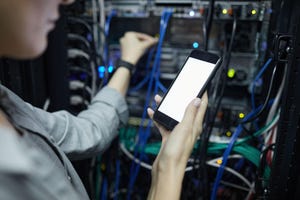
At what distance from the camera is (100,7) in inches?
48.2

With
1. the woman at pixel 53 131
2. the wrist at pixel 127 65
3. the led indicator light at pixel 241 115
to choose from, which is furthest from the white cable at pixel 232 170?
the wrist at pixel 127 65

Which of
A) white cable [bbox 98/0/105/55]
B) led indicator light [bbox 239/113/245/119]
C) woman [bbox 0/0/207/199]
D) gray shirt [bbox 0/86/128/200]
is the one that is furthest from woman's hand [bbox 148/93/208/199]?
white cable [bbox 98/0/105/55]

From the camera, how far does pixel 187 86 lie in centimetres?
88

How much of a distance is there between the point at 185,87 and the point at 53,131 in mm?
439

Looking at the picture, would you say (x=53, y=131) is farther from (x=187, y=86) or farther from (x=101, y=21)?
(x=101, y=21)

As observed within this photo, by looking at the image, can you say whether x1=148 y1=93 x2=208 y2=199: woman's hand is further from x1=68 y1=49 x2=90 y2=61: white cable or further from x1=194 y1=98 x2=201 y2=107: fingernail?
x1=68 y1=49 x2=90 y2=61: white cable

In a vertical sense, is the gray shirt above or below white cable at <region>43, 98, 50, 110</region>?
above

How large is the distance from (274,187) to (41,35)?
739 millimetres

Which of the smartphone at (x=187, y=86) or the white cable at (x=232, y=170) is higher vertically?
the smartphone at (x=187, y=86)

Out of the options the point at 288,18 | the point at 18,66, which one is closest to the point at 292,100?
the point at 288,18

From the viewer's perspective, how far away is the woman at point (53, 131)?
410 millimetres

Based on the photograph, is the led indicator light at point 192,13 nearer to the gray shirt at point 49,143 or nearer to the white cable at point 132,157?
the gray shirt at point 49,143

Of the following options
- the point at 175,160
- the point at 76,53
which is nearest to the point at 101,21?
the point at 76,53

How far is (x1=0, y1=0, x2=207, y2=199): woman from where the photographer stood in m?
0.41
